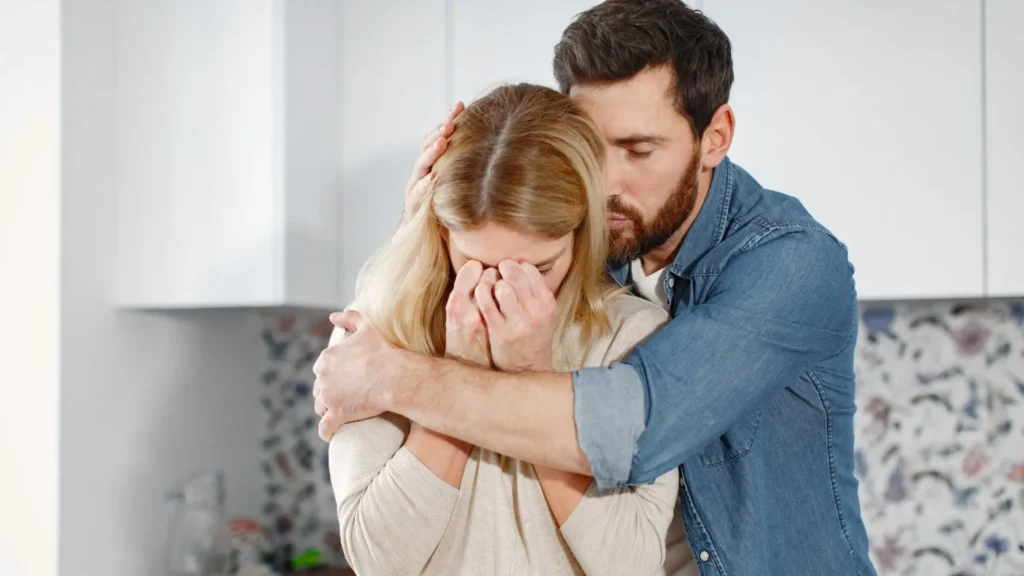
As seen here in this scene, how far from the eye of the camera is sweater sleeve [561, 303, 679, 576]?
1.00 meters

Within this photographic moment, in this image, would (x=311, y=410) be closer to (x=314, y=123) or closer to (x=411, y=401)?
(x=314, y=123)

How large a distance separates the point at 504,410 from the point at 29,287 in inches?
49.8

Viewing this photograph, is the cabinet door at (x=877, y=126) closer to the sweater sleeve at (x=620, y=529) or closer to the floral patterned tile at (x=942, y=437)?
the floral patterned tile at (x=942, y=437)

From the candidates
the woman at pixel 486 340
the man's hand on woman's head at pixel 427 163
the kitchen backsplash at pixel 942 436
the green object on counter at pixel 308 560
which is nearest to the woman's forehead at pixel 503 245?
the woman at pixel 486 340

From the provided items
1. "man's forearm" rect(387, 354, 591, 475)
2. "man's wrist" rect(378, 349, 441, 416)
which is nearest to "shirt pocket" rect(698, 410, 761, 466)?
"man's forearm" rect(387, 354, 591, 475)

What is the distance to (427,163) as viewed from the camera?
116 centimetres

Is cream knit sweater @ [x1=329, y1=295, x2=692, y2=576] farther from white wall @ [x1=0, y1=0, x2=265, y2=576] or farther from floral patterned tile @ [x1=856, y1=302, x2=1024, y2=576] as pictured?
floral patterned tile @ [x1=856, y1=302, x2=1024, y2=576]

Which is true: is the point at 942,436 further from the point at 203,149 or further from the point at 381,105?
the point at 203,149

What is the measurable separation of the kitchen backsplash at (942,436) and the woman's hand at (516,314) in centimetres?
167

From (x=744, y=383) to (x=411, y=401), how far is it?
14.3 inches

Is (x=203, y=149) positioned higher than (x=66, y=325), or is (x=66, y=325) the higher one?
(x=203, y=149)

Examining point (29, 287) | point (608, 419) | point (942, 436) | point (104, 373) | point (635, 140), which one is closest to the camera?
point (608, 419)

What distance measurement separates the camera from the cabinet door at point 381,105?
2293 millimetres

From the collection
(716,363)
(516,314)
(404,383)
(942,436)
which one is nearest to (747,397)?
(716,363)
